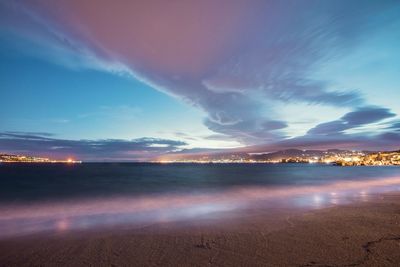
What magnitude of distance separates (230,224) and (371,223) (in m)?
6.68

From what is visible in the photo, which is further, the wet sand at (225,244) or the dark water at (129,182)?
the dark water at (129,182)

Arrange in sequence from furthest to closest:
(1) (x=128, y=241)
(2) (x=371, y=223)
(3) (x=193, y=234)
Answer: (2) (x=371, y=223) → (3) (x=193, y=234) → (1) (x=128, y=241)

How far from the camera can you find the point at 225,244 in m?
10.8

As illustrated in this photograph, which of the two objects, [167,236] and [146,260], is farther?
[167,236]

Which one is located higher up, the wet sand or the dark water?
the dark water

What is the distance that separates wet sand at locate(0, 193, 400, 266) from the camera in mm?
9094

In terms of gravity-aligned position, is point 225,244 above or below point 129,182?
below

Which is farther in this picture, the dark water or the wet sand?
the dark water

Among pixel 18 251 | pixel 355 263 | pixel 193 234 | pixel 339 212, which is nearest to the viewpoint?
pixel 355 263

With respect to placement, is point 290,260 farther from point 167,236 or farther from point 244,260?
point 167,236

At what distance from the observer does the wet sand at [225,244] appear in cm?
909

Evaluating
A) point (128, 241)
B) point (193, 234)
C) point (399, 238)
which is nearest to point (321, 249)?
point (399, 238)

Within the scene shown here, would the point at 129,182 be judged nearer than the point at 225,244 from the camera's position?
No

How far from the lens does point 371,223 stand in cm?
1404
